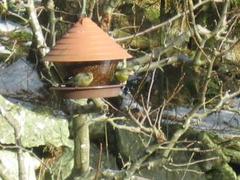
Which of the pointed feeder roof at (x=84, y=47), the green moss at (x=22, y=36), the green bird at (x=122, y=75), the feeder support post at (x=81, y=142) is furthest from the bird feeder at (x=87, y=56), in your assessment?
the green moss at (x=22, y=36)

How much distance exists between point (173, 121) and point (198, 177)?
0.85 metres

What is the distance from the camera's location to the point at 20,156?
2.58m

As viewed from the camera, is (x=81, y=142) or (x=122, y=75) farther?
(x=81, y=142)

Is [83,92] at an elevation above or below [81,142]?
above

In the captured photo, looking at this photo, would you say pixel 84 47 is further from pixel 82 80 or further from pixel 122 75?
pixel 122 75

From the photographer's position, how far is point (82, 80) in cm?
285

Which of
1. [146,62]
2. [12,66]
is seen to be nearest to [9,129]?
[12,66]

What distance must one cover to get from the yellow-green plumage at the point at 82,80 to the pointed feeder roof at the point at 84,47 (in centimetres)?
15

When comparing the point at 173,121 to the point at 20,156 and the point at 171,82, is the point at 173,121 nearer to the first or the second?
the point at 171,82

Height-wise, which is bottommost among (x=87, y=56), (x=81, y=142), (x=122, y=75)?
(x=81, y=142)

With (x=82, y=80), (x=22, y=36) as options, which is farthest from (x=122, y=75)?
(x=22, y=36)

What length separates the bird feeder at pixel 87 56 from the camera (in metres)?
2.74

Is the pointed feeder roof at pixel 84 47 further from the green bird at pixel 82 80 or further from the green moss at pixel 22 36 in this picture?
the green moss at pixel 22 36

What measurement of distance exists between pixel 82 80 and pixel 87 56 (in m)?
0.17
